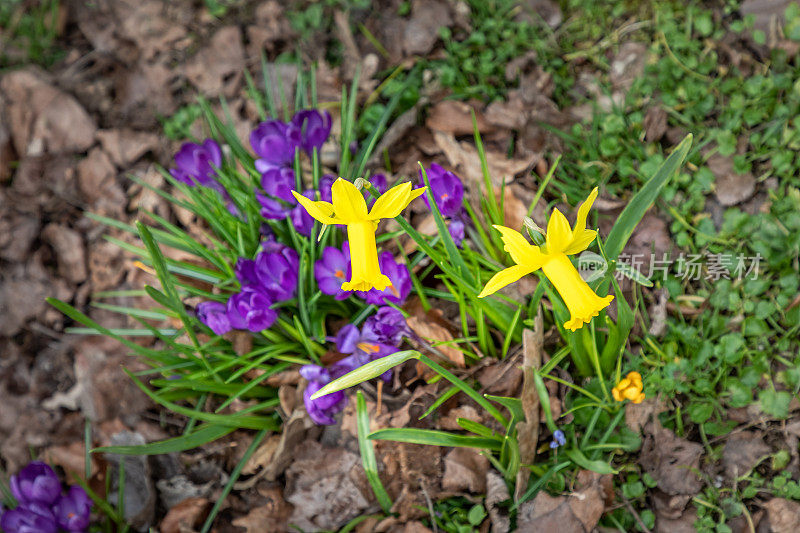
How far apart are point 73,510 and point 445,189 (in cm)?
175

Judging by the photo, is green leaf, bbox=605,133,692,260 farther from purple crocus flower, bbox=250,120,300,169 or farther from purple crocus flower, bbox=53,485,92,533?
purple crocus flower, bbox=53,485,92,533

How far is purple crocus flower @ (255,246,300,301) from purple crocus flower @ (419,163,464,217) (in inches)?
19.7

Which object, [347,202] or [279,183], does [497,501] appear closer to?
[347,202]

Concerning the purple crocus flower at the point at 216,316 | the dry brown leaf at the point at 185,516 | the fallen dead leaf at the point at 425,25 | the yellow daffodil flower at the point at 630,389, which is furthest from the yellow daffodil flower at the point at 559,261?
the fallen dead leaf at the point at 425,25

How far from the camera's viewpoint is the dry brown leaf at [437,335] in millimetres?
1795

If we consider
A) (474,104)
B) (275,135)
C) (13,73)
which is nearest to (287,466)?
(275,135)

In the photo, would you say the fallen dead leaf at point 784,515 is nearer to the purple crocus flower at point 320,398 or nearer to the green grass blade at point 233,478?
the purple crocus flower at point 320,398

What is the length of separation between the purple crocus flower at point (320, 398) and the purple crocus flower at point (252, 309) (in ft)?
0.64

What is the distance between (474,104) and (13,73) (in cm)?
253

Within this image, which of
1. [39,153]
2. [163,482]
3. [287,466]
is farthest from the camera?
[39,153]

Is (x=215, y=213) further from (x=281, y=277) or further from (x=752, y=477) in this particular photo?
(x=752, y=477)

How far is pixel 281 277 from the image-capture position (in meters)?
1.81

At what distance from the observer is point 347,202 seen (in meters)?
1.21

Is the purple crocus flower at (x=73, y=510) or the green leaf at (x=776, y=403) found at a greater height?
the purple crocus flower at (x=73, y=510)
